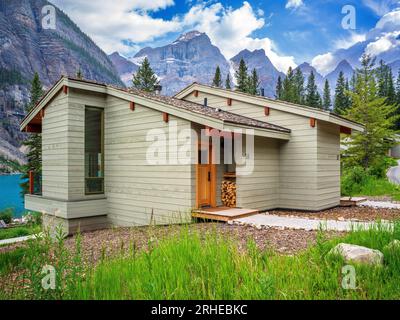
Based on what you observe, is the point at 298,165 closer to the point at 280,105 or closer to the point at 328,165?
the point at 328,165

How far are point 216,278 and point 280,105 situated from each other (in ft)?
27.2

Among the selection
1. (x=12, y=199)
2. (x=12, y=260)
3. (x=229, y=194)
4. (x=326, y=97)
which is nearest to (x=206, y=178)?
(x=229, y=194)

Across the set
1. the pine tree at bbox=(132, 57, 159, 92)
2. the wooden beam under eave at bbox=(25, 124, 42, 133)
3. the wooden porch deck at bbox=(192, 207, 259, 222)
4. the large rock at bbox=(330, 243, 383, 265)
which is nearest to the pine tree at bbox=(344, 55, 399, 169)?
the wooden porch deck at bbox=(192, 207, 259, 222)

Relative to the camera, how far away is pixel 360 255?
3.28 m

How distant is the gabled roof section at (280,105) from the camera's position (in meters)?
9.15

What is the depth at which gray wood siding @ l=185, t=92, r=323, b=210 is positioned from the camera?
30.9 ft

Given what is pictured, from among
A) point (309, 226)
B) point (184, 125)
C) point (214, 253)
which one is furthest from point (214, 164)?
point (214, 253)

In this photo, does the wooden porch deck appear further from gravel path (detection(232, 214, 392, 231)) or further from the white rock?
the white rock

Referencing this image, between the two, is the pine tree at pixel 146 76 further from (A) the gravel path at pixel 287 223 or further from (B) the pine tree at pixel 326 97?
(B) the pine tree at pixel 326 97

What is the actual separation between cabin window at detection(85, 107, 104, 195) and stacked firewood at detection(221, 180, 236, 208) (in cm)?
426

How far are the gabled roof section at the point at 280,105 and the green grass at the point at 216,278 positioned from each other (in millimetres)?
6406

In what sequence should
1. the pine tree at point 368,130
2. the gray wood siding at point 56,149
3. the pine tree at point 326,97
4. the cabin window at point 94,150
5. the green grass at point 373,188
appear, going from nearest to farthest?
the gray wood siding at point 56,149
the cabin window at point 94,150
the green grass at point 373,188
the pine tree at point 368,130
the pine tree at point 326,97

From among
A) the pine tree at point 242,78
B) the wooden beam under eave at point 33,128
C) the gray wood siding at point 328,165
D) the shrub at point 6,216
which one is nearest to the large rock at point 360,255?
the gray wood siding at point 328,165
